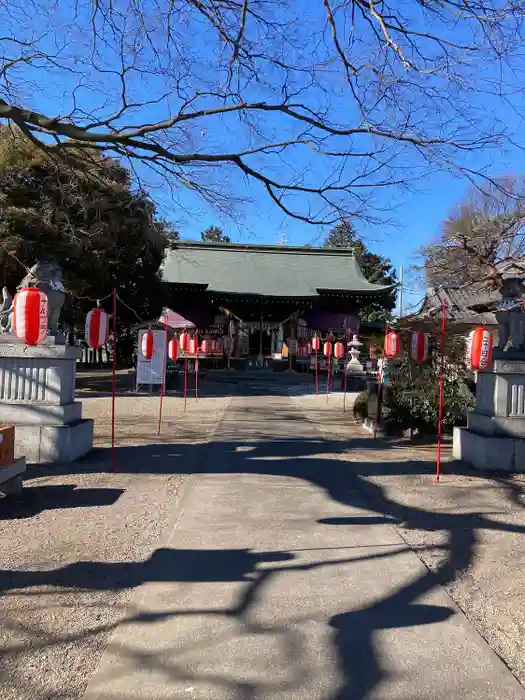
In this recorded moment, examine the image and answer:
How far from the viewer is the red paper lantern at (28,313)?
6715 millimetres

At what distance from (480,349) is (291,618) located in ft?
18.1

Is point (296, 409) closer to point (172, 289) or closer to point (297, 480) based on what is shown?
point (297, 480)

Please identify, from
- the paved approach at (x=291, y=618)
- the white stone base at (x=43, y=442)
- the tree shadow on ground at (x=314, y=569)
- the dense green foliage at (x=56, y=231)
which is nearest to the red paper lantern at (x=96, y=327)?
the white stone base at (x=43, y=442)

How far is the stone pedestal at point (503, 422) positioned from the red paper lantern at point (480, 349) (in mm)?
153

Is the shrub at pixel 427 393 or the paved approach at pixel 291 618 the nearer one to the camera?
the paved approach at pixel 291 618

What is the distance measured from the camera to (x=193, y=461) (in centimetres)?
786

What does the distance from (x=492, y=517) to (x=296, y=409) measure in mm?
10062

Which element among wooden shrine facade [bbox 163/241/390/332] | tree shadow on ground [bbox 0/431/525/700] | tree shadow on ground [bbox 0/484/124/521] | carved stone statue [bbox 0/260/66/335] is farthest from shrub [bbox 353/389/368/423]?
wooden shrine facade [bbox 163/241/390/332]

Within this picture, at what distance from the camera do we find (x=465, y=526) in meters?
5.22

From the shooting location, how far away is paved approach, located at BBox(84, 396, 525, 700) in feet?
8.51

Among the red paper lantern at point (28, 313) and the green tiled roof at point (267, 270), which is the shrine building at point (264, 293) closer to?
the green tiled roof at point (267, 270)

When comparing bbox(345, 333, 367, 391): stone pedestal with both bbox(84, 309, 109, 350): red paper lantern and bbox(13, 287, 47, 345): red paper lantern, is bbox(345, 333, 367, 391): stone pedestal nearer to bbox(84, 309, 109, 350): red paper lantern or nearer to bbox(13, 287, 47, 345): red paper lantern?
bbox(84, 309, 109, 350): red paper lantern

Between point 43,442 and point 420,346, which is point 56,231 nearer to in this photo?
point 43,442

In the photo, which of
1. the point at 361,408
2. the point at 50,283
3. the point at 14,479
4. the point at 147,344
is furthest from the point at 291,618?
the point at 147,344
